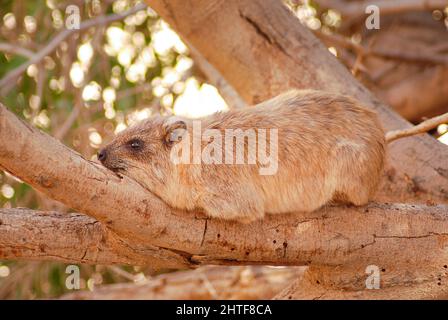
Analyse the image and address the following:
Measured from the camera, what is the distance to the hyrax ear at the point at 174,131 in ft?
13.8

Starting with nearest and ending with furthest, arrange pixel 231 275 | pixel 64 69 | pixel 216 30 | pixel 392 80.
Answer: pixel 216 30 < pixel 231 275 < pixel 64 69 < pixel 392 80

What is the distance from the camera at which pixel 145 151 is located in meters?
4.21

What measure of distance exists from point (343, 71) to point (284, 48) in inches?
21.2

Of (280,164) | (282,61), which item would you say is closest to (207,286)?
(282,61)

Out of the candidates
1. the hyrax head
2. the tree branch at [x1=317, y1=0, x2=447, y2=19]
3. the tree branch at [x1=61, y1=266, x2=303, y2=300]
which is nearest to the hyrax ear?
→ the hyrax head

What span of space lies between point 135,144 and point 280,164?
3.16 feet

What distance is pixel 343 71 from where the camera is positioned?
17.7 feet

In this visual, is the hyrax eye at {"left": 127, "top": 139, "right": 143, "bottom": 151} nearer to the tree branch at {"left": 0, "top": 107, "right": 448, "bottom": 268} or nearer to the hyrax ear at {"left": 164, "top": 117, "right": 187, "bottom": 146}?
the hyrax ear at {"left": 164, "top": 117, "right": 187, "bottom": 146}

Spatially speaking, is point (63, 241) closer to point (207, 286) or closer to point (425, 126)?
point (425, 126)

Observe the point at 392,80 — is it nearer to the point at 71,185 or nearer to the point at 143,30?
the point at 143,30

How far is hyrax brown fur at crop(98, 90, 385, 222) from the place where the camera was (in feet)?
12.8

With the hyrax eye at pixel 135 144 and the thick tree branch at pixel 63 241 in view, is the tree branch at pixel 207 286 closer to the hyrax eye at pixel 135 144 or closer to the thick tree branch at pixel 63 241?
the hyrax eye at pixel 135 144

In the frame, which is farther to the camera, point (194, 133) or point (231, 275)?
point (231, 275)
